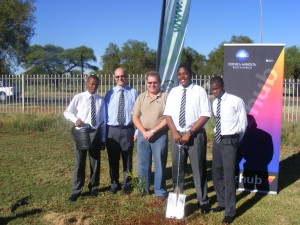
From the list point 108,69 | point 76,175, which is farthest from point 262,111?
point 108,69

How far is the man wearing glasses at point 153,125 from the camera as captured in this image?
547cm

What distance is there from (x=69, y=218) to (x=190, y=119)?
211cm

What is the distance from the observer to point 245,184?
20.8 ft

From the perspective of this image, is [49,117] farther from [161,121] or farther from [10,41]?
[10,41]

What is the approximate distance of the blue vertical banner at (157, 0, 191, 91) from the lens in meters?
7.10

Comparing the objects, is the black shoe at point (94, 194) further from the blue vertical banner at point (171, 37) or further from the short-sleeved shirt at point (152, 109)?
the blue vertical banner at point (171, 37)

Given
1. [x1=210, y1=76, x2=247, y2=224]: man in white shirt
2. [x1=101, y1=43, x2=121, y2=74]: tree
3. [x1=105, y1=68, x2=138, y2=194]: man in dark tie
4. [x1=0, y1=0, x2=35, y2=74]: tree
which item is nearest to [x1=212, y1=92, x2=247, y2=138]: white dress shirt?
[x1=210, y1=76, x2=247, y2=224]: man in white shirt

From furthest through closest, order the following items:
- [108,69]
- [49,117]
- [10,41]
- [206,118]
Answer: [108,69]
[10,41]
[49,117]
[206,118]

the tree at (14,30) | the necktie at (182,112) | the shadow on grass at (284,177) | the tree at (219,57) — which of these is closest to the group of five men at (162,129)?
the necktie at (182,112)

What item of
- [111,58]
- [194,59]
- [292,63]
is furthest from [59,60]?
[292,63]

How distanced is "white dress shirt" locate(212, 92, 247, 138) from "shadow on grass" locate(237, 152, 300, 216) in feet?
4.22

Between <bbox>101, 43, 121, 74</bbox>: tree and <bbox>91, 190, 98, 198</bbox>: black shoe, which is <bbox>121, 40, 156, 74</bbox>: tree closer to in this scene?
<bbox>101, 43, 121, 74</bbox>: tree

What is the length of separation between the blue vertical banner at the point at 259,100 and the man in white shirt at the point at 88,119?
2.19 m

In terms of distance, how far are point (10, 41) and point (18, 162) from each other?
22092mm
